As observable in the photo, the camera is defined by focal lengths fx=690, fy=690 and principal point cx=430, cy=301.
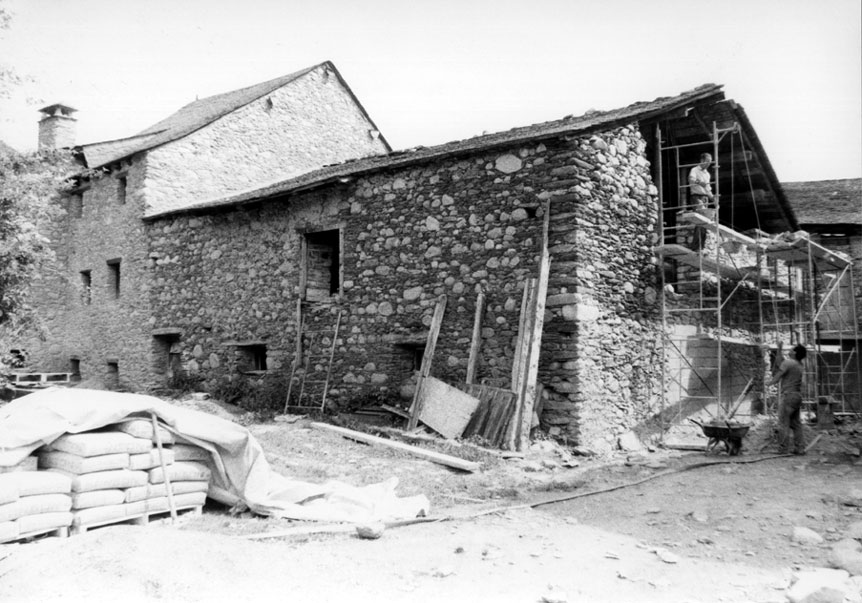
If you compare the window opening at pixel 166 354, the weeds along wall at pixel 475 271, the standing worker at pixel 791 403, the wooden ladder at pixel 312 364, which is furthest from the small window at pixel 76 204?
the standing worker at pixel 791 403

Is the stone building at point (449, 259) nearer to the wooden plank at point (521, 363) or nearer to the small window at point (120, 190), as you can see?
the small window at point (120, 190)

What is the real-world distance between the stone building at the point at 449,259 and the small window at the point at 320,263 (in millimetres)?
38

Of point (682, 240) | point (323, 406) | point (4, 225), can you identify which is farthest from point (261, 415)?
point (682, 240)

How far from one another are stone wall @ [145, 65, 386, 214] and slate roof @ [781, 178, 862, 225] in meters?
12.5

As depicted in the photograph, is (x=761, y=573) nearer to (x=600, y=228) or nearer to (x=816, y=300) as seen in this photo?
(x=600, y=228)

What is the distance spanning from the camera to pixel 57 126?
20.0 meters

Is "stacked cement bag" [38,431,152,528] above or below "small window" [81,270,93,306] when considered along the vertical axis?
below

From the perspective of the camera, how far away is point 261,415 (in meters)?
12.2

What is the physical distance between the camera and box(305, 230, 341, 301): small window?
1311 centimetres

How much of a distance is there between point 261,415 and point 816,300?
12571 mm

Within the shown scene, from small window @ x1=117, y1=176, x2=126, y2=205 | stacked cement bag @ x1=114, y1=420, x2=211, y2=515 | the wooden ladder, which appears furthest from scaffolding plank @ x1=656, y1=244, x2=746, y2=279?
small window @ x1=117, y1=176, x2=126, y2=205

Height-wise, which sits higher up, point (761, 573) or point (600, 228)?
point (600, 228)

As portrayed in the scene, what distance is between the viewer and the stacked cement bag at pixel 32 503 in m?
5.09

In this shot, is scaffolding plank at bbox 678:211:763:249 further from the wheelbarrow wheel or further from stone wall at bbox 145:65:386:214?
stone wall at bbox 145:65:386:214
